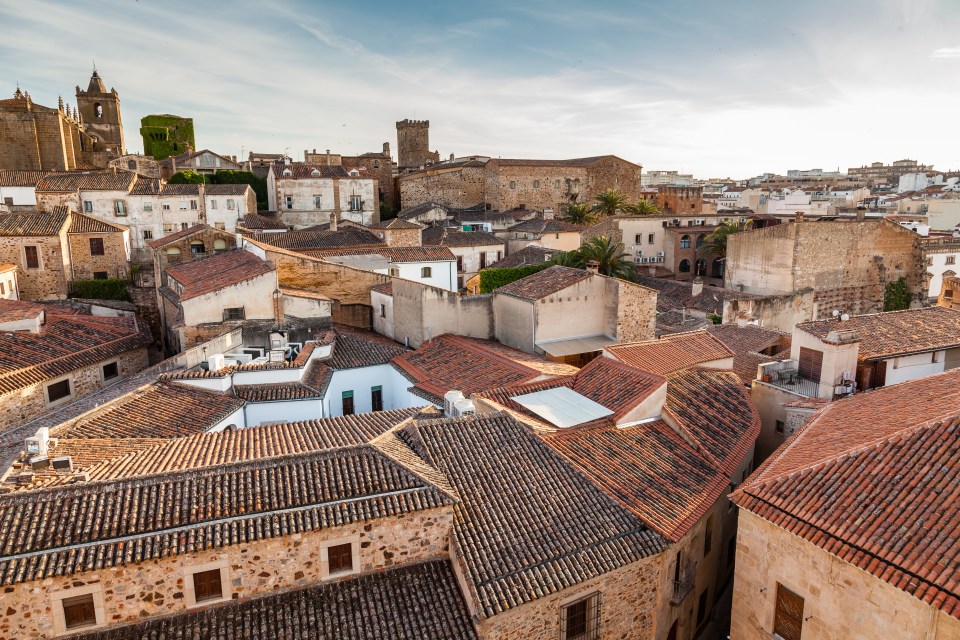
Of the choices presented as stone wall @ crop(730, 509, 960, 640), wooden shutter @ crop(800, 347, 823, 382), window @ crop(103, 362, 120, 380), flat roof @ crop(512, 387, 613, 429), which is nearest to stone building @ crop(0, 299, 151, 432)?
window @ crop(103, 362, 120, 380)

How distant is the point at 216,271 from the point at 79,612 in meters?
18.7

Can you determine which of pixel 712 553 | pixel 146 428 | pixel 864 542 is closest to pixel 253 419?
pixel 146 428

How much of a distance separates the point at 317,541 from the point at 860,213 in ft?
135

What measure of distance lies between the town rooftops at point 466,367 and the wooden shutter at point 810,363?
6.10 meters

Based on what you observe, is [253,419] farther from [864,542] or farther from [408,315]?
[864,542]

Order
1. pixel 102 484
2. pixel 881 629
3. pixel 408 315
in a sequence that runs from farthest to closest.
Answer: pixel 408 315 < pixel 102 484 < pixel 881 629

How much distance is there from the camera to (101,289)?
111 ft

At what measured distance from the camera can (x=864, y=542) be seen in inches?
319

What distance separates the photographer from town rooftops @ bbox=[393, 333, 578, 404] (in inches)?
655

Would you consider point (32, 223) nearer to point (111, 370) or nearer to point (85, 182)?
point (85, 182)

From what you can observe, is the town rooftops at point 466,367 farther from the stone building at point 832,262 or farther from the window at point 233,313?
the stone building at point 832,262

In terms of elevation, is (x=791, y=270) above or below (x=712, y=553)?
above

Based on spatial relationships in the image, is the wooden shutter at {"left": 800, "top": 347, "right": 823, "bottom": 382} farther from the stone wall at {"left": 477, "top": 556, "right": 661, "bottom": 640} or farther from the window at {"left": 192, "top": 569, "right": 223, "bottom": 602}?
the window at {"left": 192, "top": 569, "right": 223, "bottom": 602}

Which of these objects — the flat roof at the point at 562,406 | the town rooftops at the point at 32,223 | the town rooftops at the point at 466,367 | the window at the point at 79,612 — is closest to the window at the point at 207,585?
the window at the point at 79,612
